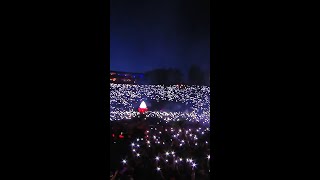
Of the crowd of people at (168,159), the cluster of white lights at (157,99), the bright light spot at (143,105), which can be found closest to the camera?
the crowd of people at (168,159)

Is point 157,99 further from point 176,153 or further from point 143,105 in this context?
point 176,153

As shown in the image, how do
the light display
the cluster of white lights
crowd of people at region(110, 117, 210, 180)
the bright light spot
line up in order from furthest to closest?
the bright light spot → the cluster of white lights → the light display → crowd of people at region(110, 117, 210, 180)

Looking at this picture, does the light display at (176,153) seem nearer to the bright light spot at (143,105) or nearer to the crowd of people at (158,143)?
the crowd of people at (158,143)

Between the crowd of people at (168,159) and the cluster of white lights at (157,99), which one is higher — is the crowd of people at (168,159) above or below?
below

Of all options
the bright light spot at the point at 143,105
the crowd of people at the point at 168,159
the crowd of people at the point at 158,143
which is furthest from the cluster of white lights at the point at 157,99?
the crowd of people at the point at 168,159

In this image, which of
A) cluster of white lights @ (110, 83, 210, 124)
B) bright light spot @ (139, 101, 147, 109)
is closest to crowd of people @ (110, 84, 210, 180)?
cluster of white lights @ (110, 83, 210, 124)

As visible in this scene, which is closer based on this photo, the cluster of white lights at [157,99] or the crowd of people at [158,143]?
the crowd of people at [158,143]

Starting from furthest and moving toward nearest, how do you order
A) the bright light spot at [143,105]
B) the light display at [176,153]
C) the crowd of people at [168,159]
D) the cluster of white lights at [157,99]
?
Answer: the bright light spot at [143,105] < the cluster of white lights at [157,99] < the light display at [176,153] < the crowd of people at [168,159]

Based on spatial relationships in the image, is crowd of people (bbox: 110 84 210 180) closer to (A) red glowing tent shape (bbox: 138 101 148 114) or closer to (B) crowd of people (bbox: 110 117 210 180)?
(B) crowd of people (bbox: 110 117 210 180)

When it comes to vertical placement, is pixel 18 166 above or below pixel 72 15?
below
